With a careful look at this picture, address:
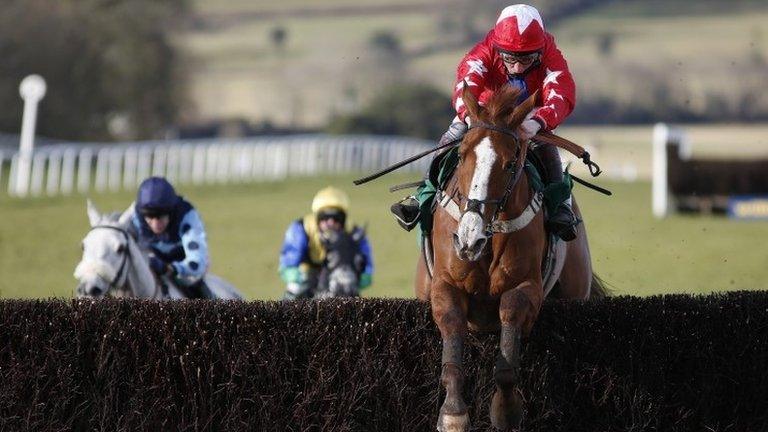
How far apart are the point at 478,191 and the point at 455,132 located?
669 millimetres

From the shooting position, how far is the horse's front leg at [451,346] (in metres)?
5.54

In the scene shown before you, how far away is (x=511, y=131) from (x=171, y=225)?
122 inches

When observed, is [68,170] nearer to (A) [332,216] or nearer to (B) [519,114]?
(A) [332,216]

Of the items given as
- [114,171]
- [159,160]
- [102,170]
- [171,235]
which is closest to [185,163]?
[159,160]

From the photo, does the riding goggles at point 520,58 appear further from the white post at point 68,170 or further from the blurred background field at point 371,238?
the white post at point 68,170

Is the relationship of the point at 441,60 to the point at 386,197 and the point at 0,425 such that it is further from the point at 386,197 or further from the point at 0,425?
the point at 0,425

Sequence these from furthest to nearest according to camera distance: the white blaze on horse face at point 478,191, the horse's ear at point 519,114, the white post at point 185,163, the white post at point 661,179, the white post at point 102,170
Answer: the white post at point 185,163
the white post at point 102,170
the white post at point 661,179
the horse's ear at point 519,114
the white blaze on horse face at point 478,191

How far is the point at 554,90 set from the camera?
6242 millimetres

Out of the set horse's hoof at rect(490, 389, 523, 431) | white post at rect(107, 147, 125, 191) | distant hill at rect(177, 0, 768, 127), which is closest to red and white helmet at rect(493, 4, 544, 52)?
horse's hoof at rect(490, 389, 523, 431)

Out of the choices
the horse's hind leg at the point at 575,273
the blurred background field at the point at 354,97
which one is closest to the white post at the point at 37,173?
the blurred background field at the point at 354,97

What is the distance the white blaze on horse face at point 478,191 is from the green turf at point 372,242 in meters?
8.14

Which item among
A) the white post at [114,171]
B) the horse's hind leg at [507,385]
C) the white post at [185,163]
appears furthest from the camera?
the white post at [185,163]

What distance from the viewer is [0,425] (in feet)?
19.3

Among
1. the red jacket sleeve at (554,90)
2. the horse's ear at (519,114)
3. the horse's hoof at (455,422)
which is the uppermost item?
the red jacket sleeve at (554,90)
